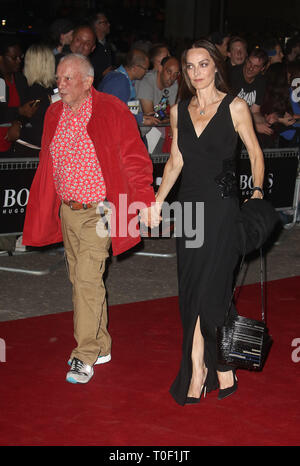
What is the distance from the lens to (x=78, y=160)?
4965 millimetres

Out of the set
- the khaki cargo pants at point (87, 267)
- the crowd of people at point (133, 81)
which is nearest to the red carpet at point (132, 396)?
the khaki cargo pants at point (87, 267)

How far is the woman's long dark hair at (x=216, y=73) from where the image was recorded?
4.52m

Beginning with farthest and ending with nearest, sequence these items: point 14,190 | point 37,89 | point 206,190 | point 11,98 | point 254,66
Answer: point 254,66
point 11,98
point 37,89
point 14,190
point 206,190

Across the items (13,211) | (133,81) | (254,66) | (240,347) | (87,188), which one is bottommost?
(13,211)

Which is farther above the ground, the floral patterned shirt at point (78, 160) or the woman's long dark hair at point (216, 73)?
the woman's long dark hair at point (216, 73)

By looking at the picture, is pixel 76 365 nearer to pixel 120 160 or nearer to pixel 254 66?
pixel 120 160

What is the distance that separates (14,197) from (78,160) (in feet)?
8.94

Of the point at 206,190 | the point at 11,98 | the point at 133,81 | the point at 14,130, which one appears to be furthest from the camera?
the point at 133,81

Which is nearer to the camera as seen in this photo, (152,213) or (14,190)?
(152,213)

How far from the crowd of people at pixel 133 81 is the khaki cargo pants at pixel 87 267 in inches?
117

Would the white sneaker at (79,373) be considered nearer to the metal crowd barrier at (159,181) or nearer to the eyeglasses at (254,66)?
the metal crowd barrier at (159,181)

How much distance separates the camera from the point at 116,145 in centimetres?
494

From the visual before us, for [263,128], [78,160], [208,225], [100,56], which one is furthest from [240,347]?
[100,56]

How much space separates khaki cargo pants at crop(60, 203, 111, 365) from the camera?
5098 mm
